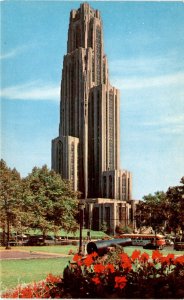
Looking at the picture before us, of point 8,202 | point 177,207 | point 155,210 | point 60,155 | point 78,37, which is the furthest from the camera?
point 78,37

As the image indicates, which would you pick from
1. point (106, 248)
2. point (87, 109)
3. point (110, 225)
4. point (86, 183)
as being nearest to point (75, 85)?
point (87, 109)

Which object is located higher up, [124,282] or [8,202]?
[8,202]

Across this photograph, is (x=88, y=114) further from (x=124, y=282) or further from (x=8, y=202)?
(x=124, y=282)

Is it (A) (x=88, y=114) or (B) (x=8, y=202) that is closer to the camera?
(B) (x=8, y=202)

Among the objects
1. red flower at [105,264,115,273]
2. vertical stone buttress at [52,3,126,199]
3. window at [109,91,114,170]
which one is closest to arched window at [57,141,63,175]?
vertical stone buttress at [52,3,126,199]

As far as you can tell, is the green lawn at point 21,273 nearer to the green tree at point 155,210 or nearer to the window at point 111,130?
the green tree at point 155,210

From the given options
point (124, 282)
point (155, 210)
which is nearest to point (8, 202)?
point (124, 282)
